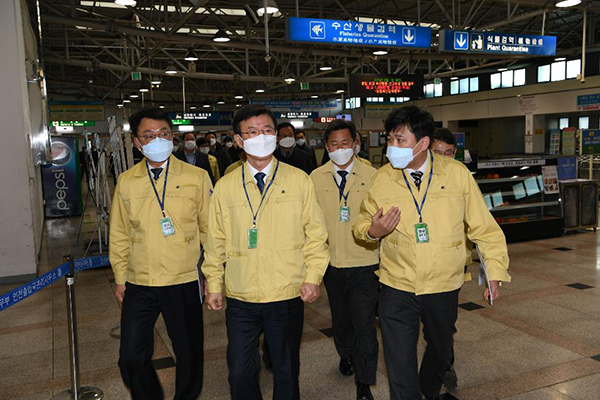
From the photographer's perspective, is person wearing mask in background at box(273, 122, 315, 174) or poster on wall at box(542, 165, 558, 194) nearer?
person wearing mask in background at box(273, 122, 315, 174)

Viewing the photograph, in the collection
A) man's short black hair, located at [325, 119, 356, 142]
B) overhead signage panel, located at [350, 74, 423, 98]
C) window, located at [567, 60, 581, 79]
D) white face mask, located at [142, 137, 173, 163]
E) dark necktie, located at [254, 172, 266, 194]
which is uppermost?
window, located at [567, 60, 581, 79]

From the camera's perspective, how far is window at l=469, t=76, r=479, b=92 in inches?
1027

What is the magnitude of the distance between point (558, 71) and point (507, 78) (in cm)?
284

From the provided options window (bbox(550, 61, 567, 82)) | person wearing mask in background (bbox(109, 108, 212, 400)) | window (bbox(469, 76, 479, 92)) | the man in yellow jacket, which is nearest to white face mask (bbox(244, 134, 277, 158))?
the man in yellow jacket

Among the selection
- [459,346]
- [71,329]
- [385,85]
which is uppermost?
[385,85]

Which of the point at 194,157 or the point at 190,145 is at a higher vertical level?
the point at 190,145

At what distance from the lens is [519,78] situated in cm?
2362

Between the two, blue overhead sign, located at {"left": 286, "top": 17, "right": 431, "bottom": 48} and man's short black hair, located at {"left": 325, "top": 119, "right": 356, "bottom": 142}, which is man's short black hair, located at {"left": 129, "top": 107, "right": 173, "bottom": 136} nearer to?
man's short black hair, located at {"left": 325, "top": 119, "right": 356, "bottom": 142}

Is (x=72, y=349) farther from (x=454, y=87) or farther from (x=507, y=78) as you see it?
(x=454, y=87)

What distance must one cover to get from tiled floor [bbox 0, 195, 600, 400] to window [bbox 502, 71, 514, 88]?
19314 mm

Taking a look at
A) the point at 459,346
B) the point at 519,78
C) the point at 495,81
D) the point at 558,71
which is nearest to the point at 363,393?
the point at 459,346

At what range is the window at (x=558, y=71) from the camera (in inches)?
840

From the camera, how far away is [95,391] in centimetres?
360

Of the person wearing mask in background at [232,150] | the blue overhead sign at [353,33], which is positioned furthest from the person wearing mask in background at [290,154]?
the person wearing mask in background at [232,150]
